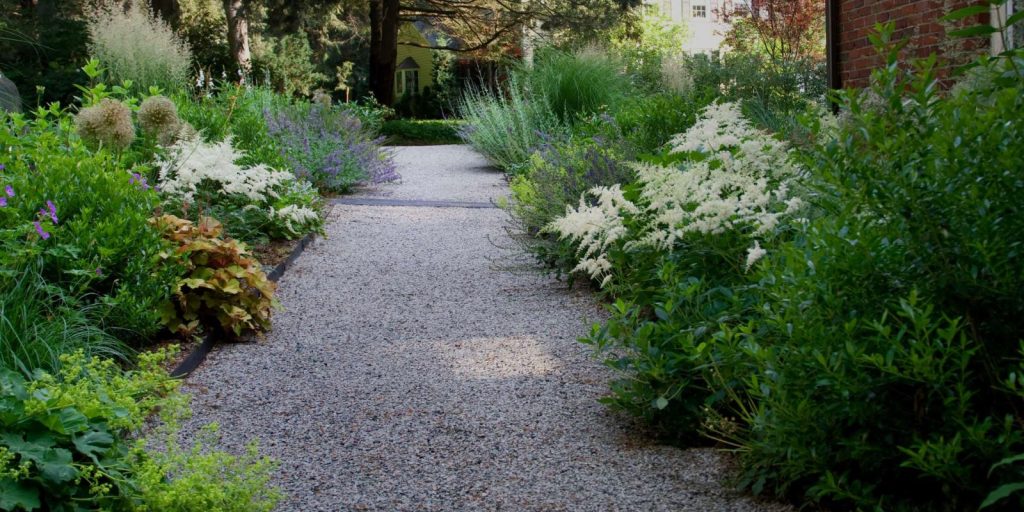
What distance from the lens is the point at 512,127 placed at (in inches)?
462

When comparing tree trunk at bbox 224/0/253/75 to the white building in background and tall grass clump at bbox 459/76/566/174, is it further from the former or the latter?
the white building in background

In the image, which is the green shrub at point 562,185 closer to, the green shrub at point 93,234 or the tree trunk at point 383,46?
the green shrub at point 93,234

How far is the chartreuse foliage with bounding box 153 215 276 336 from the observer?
438 cm

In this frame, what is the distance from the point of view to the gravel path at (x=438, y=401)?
2.85 meters

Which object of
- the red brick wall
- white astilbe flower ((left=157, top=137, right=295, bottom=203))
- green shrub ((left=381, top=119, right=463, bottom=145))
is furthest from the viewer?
green shrub ((left=381, top=119, right=463, bottom=145))

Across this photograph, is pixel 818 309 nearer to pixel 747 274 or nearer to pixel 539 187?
pixel 747 274

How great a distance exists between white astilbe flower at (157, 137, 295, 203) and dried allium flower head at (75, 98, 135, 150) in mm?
345

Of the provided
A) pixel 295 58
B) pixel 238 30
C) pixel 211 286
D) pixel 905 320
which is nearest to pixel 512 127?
pixel 211 286

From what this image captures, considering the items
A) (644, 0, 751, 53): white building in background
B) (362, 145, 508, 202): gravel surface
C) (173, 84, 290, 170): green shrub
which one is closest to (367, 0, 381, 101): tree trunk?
(362, 145, 508, 202): gravel surface

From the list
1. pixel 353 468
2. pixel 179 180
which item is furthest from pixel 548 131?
pixel 353 468

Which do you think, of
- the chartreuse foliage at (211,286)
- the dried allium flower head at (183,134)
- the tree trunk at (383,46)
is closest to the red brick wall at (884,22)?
the chartreuse foliage at (211,286)

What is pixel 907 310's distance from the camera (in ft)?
6.33

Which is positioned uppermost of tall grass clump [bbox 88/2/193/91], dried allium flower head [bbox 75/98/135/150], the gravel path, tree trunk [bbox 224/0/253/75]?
tree trunk [bbox 224/0/253/75]

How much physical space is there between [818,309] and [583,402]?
1541 mm
